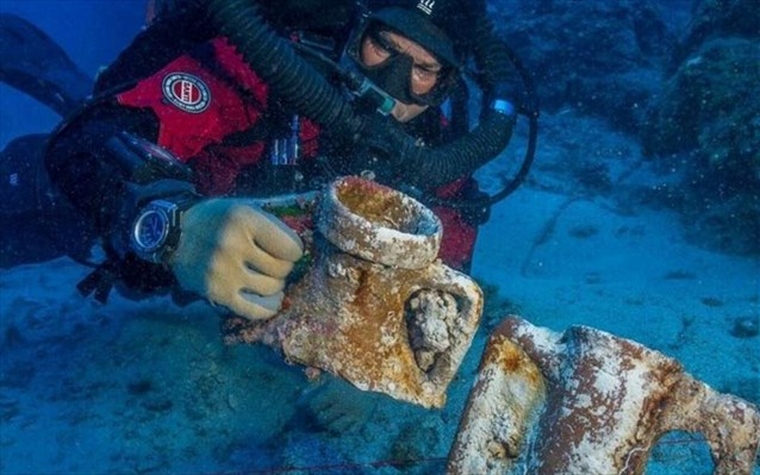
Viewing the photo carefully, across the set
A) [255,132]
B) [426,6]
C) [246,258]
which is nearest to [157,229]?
[246,258]

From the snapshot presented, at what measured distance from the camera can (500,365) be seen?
1331 mm

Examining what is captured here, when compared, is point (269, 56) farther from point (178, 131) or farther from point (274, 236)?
point (274, 236)

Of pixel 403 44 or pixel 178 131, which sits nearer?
pixel 178 131

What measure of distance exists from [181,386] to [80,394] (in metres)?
0.72

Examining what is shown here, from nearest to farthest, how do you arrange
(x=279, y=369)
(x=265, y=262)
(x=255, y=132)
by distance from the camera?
1. (x=265, y=262)
2. (x=255, y=132)
3. (x=279, y=369)

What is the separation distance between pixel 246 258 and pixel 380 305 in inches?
16.9

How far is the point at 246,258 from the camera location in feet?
5.47

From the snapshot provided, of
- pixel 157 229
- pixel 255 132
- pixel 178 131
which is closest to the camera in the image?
pixel 157 229

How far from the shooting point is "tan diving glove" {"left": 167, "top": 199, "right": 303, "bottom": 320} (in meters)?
1.63

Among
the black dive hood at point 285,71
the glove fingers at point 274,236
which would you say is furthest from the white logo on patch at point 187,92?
the glove fingers at point 274,236

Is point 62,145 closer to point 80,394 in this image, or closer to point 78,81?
point 80,394

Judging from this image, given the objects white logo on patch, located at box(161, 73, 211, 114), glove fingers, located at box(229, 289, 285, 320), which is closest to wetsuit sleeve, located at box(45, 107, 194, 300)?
white logo on patch, located at box(161, 73, 211, 114)

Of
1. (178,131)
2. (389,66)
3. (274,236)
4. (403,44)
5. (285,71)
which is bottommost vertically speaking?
(274,236)

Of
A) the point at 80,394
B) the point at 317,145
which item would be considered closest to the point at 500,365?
the point at 317,145
